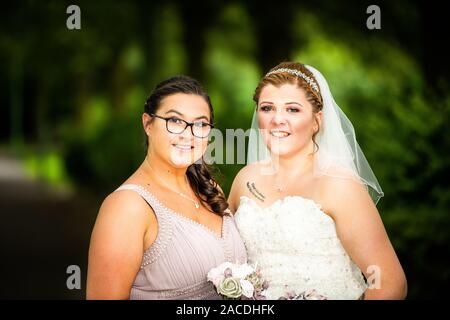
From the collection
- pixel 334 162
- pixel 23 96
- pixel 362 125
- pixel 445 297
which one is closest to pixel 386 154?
pixel 362 125

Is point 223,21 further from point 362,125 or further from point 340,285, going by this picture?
point 340,285

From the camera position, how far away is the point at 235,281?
3732 mm

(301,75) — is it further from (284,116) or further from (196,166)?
(196,166)

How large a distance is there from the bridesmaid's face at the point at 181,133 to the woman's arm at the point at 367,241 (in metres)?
0.87

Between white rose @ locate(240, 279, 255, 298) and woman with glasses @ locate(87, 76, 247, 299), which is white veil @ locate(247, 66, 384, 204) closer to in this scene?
woman with glasses @ locate(87, 76, 247, 299)

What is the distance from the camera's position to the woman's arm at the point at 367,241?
12.7 ft

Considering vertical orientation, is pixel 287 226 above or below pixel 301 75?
below

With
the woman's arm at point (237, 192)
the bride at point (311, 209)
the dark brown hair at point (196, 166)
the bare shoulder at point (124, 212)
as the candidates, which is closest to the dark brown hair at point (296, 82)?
the bride at point (311, 209)

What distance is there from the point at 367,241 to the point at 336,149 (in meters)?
0.74

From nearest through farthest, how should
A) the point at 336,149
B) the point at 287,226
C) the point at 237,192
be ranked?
the point at 287,226
the point at 336,149
the point at 237,192

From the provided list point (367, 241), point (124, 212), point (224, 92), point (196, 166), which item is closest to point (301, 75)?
point (196, 166)

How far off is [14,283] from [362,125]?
15.5 feet

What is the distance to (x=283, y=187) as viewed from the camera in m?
4.35

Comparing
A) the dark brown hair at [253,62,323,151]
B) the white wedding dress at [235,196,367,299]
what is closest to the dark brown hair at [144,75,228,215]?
the white wedding dress at [235,196,367,299]
